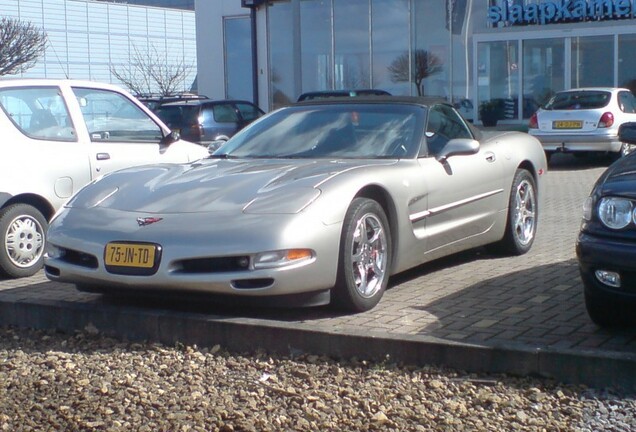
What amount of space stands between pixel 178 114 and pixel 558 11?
39.4ft

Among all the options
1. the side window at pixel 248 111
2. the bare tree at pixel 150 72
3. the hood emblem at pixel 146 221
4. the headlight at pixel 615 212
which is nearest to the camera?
the headlight at pixel 615 212

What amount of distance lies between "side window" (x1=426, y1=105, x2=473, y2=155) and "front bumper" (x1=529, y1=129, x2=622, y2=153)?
439 inches

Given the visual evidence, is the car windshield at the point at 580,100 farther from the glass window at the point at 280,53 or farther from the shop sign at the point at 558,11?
the glass window at the point at 280,53

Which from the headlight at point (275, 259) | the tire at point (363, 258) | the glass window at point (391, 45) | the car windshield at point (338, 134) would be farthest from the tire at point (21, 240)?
the glass window at point (391, 45)

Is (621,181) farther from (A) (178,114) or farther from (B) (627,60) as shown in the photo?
(B) (627,60)

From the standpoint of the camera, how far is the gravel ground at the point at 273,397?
4488 millimetres

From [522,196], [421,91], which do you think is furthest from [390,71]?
[522,196]

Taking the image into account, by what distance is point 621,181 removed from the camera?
17.5ft

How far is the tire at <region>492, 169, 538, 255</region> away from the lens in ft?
26.3

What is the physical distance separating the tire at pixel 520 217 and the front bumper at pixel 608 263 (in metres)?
2.69

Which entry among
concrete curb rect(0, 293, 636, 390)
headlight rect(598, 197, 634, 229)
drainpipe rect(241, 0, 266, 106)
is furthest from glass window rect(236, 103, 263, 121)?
headlight rect(598, 197, 634, 229)

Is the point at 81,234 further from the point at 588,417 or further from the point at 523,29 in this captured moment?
the point at 523,29

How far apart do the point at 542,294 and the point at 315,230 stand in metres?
1.79

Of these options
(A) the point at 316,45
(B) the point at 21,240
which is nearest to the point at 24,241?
(B) the point at 21,240
